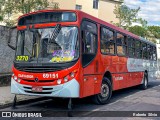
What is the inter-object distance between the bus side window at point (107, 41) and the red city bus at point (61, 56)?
4cm

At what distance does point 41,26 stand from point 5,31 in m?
6.07

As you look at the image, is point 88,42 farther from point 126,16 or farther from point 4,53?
point 126,16

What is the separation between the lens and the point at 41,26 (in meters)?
9.31

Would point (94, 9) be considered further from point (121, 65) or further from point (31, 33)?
point (31, 33)

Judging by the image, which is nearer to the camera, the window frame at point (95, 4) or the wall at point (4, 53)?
the wall at point (4, 53)

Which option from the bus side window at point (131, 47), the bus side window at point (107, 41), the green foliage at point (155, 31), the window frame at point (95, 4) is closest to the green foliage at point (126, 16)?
the window frame at point (95, 4)

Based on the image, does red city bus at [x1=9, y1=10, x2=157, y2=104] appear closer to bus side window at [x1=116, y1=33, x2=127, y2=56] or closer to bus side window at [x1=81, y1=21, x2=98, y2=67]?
bus side window at [x1=81, y1=21, x2=98, y2=67]

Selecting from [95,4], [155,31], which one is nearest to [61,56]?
[95,4]

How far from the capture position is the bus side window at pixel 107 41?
10815mm

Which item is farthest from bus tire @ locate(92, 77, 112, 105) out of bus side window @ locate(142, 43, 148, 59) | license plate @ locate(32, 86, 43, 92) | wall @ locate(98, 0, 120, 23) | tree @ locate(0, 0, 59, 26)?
wall @ locate(98, 0, 120, 23)

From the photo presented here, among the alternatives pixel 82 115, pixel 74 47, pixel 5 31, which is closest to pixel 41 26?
pixel 74 47

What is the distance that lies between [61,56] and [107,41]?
3024 millimetres

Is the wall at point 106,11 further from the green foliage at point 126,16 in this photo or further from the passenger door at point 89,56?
the passenger door at point 89,56

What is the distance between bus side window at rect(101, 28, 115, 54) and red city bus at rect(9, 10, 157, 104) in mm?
38
